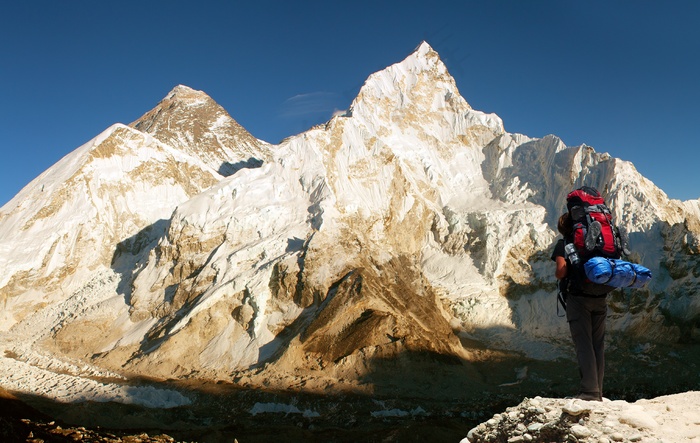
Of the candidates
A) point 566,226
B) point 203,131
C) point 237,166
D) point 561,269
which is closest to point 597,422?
point 561,269

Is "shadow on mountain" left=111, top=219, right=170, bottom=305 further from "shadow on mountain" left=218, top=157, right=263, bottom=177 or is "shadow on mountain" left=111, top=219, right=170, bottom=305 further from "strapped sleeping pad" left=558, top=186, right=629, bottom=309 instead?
"strapped sleeping pad" left=558, top=186, right=629, bottom=309

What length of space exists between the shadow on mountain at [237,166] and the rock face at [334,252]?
1043 centimetres

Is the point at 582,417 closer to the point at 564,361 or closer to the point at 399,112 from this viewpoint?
the point at 564,361

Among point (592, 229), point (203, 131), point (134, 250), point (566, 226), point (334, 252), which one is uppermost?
point (203, 131)

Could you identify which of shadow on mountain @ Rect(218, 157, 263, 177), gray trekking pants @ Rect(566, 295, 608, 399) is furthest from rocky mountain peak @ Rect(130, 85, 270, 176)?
gray trekking pants @ Rect(566, 295, 608, 399)

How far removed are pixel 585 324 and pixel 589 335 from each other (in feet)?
Answer: 0.42

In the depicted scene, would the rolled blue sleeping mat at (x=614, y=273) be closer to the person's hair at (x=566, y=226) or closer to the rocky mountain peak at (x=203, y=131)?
the person's hair at (x=566, y=226)

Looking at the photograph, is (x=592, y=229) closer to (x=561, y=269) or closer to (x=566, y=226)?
(x=566, y=226)

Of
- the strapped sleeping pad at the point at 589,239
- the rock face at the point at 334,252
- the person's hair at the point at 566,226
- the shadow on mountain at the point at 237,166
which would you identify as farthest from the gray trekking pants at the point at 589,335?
the shadow on mountain at the point at 237,166

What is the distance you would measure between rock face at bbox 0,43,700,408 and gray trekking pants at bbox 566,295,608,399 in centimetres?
1438

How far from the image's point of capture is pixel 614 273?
527cm

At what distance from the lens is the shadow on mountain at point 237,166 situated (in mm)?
55931

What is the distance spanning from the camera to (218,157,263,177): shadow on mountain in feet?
184

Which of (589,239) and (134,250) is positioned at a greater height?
(134,250)
